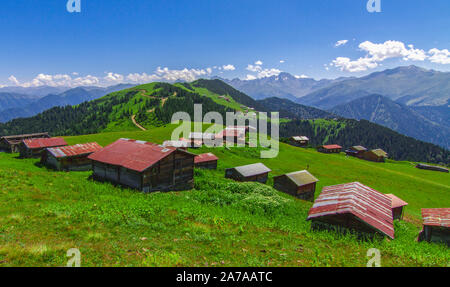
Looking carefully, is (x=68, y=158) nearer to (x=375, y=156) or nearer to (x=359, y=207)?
(x=359, y=207)

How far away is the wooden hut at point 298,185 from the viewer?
4334 cm

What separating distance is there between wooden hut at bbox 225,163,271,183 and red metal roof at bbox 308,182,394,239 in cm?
2383

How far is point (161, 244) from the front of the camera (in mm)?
11375

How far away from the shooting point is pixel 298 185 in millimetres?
42656

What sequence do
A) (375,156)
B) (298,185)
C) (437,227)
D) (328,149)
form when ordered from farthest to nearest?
(328,149), (375,156), (298,185), (437,227)

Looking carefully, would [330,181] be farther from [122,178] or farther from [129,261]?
[129,261]

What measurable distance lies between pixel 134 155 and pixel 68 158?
17618 millimetres

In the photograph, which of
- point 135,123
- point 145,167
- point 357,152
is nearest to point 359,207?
point 145,167

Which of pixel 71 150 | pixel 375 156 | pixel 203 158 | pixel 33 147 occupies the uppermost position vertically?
pixel 71 150

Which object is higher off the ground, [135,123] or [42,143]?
[135,123]

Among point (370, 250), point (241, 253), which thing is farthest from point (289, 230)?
point (241, 253)
